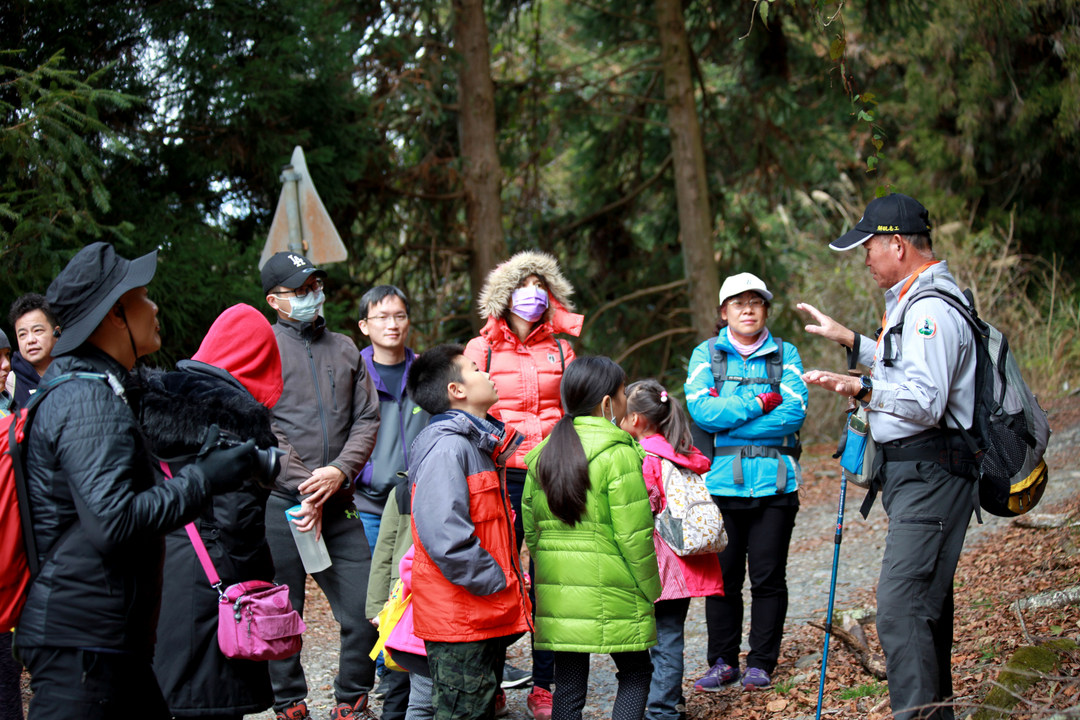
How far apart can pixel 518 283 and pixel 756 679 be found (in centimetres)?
255

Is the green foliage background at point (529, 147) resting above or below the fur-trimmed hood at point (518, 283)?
above

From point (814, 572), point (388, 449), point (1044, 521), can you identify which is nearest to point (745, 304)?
point (388, 449)

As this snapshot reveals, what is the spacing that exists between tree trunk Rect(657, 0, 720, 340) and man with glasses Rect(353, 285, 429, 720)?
20.8 ft

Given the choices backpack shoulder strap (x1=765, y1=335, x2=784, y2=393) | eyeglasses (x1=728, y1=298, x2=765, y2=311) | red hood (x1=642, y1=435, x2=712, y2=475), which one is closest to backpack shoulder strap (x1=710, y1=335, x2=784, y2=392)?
backpack shoulder strap (x1=765, y1=335, x2=784, y2=393)

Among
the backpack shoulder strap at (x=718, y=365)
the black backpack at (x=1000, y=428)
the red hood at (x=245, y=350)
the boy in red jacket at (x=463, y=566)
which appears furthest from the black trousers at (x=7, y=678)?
the black backpack at (x=1000, y=428)

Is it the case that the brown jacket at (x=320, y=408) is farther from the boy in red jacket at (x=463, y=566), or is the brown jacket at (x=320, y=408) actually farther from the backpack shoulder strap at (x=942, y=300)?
the backpack shoulder strap at (x=942, y=300)

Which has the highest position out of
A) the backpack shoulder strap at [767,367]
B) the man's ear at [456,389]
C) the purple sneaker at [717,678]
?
the backpack shoulder strap at [767,367]

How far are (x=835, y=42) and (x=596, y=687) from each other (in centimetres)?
378

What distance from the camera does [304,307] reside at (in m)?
4.91

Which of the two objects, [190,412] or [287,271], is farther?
[287,271]

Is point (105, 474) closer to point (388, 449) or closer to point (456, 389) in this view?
point (456, 389)

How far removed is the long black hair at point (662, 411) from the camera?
15.8 feet

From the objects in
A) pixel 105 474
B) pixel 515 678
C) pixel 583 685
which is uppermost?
→ pixel 105 474

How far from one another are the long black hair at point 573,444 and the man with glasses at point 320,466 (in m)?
1.19
